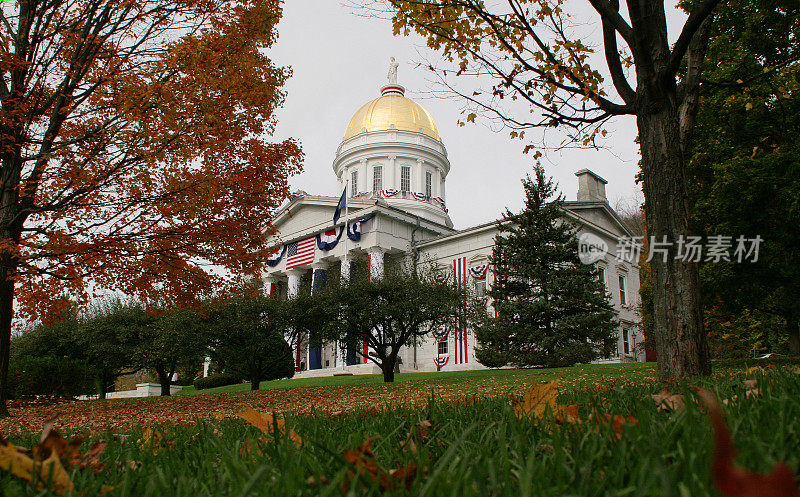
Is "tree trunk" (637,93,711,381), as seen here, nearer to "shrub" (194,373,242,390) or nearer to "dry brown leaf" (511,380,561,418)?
"dry brown leaf" (511,380,561,418)

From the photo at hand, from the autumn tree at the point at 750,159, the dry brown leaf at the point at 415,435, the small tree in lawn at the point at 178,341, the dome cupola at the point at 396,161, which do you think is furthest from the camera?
the dome cupola at the point at 396,161

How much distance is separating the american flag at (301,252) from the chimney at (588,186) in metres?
19.7

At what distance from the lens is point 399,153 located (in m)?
49.6

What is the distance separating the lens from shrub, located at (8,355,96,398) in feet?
66.4

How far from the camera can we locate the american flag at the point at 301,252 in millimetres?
40784

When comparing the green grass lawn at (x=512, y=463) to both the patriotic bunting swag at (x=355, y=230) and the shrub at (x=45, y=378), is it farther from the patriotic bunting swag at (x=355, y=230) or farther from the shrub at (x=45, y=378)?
the patriotic bunting swag at (x=355, y=230)

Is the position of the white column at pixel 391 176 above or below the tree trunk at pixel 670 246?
above

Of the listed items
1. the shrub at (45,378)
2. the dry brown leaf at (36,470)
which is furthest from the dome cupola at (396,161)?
the dry brown leaf at (36,470)

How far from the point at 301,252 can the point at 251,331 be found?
17.5 m

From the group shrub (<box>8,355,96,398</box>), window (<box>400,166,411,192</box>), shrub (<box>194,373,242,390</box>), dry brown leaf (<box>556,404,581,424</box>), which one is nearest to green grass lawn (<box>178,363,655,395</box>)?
shrub (<box>8,355,96,398</box>)

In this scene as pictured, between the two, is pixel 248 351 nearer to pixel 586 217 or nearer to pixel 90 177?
pixel 90 177

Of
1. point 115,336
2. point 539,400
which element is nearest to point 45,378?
point 115,336

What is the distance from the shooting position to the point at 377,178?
1955 inches

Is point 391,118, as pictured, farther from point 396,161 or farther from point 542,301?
point 542,301
